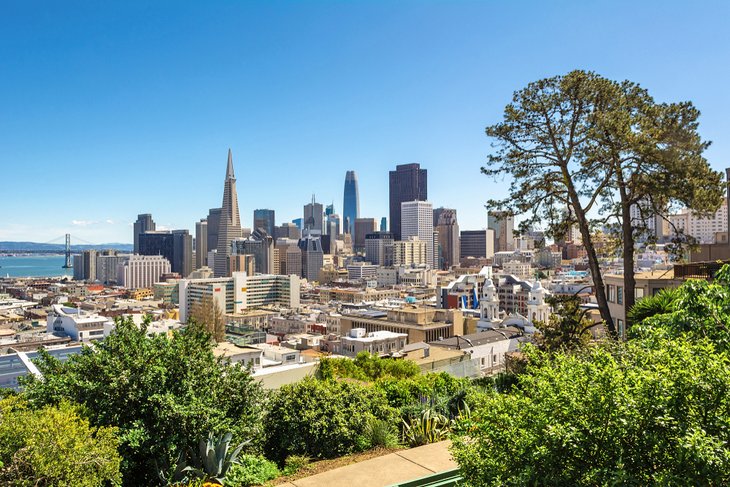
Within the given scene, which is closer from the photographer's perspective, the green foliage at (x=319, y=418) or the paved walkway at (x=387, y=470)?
the paved walkway at (x=387, y=470)

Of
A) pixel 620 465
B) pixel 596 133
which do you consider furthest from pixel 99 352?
pixel 596 133

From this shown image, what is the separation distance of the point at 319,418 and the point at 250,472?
1282 mm

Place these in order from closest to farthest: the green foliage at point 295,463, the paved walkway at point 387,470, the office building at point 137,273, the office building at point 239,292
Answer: the paved walkway at point 387,470, the green foliage at point 295,463, the office building at point 239,292, the office building at point 137,273

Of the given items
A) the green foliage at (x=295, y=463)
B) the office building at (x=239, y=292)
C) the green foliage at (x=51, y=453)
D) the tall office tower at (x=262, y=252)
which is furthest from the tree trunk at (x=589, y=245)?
the tall office tower at (x=262, y=252)

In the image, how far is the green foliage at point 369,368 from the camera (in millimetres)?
14203

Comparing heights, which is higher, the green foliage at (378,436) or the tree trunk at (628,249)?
the tree trunk at (628,249)

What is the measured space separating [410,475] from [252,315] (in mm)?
97455

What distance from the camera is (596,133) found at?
1115cm

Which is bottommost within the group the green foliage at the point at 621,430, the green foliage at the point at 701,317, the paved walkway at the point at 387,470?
the paved walkway at the point at 387,470

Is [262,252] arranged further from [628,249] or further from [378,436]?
[378,436]

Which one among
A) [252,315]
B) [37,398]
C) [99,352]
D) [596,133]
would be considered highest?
[596,133]

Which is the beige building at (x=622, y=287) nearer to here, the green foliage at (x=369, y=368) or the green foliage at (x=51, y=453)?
the green foliage at (x=369, y=368)

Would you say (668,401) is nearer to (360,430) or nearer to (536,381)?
(536,381)

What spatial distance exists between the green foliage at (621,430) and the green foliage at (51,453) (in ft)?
11.9
